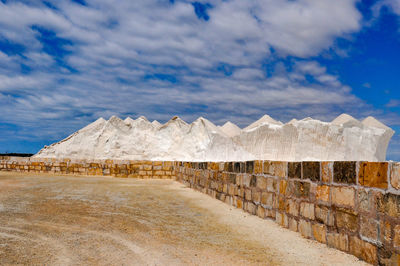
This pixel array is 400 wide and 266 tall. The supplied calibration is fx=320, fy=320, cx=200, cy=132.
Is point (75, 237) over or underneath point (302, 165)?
underneath

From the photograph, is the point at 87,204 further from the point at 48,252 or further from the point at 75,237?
the point at 48,252

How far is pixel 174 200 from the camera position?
9516 millimetres

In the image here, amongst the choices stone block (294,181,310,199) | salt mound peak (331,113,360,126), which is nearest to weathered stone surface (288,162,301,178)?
stone block (294,181,310,199)

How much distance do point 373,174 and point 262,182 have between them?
3043mm

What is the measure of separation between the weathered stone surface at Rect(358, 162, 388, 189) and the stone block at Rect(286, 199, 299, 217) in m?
1.59

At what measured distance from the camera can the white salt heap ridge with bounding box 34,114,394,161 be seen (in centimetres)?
2219

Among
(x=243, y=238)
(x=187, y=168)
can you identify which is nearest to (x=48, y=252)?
(x=243, y=238)

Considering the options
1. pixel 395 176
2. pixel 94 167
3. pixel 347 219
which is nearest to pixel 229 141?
pixel 94 167

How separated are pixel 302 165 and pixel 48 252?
405 cm

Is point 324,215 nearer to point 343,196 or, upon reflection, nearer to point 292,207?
point 343,196

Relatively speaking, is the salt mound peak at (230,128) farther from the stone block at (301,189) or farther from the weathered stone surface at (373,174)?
the weathered stone surface at (373,174)

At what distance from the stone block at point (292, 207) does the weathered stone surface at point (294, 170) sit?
0.44m

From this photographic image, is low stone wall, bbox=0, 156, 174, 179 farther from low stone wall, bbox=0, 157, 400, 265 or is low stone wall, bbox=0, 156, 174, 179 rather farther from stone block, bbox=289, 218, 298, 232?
stone block, bbox=289, 218, 298, 232

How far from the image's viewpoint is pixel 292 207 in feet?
18.4
